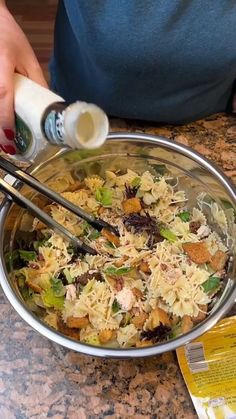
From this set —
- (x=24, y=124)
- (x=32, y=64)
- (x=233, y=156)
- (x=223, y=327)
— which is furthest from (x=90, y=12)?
(x=223, y=327)

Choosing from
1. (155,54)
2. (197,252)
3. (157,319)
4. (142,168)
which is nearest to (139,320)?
(157,319)

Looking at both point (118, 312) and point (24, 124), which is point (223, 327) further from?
point (24, 124)

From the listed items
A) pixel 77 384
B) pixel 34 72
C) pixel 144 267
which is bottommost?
pixel 77 384

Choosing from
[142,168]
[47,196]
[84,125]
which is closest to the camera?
[84,125]

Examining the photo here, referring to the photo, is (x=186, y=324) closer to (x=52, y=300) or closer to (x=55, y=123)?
(x=52, y=300)

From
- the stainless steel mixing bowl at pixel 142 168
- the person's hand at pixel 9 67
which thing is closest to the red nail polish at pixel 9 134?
the person's hand at pixel 9 67

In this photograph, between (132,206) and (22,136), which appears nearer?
(22,136)

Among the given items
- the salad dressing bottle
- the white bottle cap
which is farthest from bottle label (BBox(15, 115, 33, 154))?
the white bottle cap

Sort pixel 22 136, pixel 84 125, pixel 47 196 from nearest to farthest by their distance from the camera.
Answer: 1. pixel 84 125
2. pixel 22 136
3. pixel 47 196
